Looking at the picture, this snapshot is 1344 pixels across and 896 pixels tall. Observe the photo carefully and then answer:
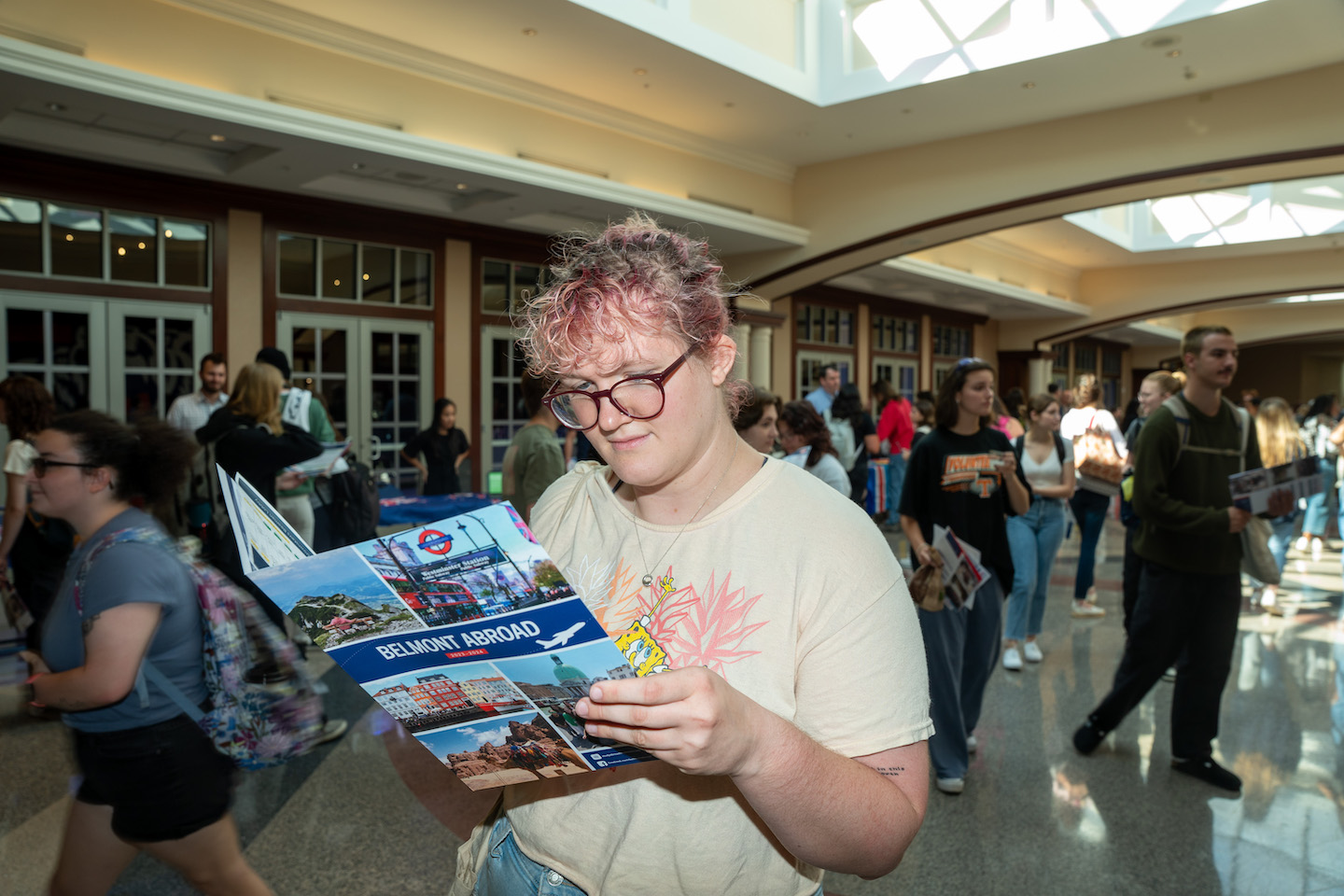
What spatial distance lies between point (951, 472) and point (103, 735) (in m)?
3.06

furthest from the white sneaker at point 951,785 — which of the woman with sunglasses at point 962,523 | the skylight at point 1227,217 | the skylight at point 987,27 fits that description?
the skylight at point 1227,217

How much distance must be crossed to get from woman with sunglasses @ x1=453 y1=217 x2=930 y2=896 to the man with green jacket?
2929mm

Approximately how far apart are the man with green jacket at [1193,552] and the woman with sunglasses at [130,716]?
11.1ft

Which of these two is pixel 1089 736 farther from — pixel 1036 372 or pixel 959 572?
pixel 1036 372

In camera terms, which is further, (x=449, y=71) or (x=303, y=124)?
(x=449, y=71)

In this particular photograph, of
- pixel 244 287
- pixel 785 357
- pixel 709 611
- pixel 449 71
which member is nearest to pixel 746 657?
pixel 709 611

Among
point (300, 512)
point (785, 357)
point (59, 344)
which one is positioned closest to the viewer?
point (300, 512)

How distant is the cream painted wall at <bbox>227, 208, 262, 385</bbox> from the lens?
823 centimetres

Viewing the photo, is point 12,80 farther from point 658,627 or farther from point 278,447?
point 658,627

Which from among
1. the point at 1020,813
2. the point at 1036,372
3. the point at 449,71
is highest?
the point at 449,71

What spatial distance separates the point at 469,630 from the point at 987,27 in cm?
855

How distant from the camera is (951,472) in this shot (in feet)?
12.1

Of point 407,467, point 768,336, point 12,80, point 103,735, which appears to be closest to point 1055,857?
point 103,735

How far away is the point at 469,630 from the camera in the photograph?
92cm
